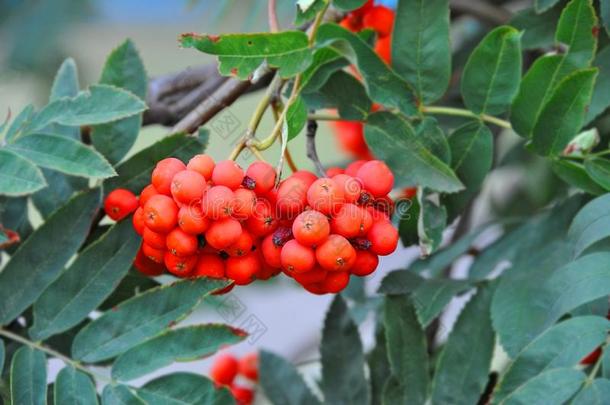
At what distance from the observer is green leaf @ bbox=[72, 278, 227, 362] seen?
783 millimetres

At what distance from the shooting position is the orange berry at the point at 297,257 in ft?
2.24

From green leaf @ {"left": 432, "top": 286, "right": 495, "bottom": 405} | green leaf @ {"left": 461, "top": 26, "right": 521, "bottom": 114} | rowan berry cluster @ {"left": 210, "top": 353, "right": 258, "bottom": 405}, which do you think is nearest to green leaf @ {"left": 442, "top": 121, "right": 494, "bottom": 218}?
green leaf @ {"left": 461, "top": 26, "right": 521, "bottom": 114}

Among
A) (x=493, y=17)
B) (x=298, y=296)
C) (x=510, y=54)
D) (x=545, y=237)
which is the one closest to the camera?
(x=510, y=54)

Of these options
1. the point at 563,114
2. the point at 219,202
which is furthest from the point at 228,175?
the point at 563,114

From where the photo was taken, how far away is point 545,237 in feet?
3.26

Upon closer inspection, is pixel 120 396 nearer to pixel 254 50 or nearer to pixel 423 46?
pixel 254 50

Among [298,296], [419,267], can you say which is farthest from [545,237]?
[298,296]

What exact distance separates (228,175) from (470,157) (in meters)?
0.30

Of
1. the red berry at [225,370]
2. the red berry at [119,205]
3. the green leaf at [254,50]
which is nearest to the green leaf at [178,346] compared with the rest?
the red berry at [119,205]

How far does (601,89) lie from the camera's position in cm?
89

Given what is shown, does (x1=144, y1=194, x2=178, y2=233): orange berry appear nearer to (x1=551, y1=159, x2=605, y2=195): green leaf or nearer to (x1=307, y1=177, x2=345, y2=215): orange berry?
(x1=307, y1=177, x2=345, y2=215): orange berry

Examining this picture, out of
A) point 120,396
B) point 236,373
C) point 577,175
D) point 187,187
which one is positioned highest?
point 187,187

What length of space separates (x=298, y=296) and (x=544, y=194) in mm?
1265

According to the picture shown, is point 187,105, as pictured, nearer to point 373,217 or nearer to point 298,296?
point 373,217
